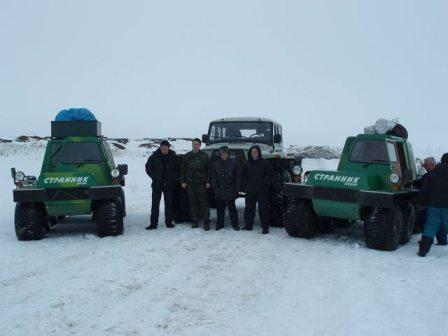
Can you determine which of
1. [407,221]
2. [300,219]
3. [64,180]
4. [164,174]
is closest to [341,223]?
[407,221]

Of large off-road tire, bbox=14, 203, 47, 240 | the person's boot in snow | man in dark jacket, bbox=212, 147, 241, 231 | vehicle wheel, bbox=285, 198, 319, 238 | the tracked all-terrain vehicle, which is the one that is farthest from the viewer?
the tracked all-terrain vehicle

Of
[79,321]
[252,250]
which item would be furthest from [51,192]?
[79,321]

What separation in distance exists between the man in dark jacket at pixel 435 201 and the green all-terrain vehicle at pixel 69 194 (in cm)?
531

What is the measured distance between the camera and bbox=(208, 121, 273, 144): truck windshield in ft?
36.0

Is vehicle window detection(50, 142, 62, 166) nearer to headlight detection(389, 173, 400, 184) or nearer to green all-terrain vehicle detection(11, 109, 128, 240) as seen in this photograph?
green all-terrain vehicle detection(11, 109, 128, 240)

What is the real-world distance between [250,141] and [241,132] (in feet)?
1.23

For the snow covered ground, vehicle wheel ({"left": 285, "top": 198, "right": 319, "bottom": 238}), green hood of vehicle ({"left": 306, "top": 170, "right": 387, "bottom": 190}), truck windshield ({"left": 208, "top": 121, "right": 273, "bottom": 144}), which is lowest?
the snow covered ground

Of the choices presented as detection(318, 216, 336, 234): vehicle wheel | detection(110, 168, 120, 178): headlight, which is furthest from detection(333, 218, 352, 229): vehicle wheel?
detection(110, 168, 120, 178): headlight

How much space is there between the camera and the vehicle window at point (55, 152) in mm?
9273

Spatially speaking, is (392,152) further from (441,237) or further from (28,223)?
(28,223)

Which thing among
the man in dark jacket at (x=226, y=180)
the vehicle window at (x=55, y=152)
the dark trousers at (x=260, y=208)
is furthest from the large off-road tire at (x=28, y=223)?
the dark trousers at (x=260, y=208)

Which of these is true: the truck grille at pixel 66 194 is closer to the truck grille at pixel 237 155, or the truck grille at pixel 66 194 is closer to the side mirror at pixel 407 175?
the truck grille at pixel 237 155

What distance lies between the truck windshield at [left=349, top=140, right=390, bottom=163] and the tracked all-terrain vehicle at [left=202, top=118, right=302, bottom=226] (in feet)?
5.78

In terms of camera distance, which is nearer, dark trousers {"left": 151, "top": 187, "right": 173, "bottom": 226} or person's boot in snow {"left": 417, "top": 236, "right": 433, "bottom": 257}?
person's boot in snow {"left": 417, "top": 236, "right": 433, "bottom": 257}
